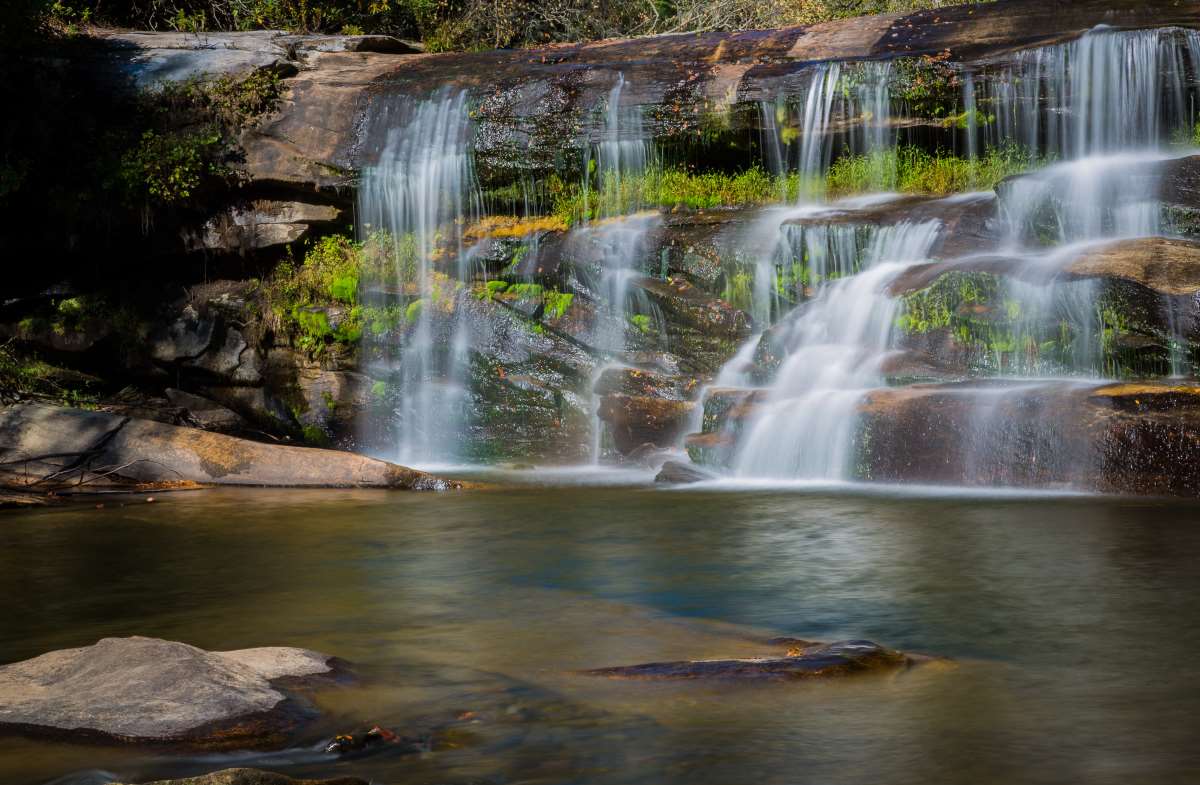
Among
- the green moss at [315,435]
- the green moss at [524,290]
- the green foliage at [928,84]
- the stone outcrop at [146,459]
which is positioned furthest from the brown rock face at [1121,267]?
the green moss at [315,435]

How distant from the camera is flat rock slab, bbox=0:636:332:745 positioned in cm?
429

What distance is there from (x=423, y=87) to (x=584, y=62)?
2.14 m

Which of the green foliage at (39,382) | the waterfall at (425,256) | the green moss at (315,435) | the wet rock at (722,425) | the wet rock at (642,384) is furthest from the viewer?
the green moss at (315,435)

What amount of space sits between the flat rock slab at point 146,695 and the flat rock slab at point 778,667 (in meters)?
1.31

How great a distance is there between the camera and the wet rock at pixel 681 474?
11.8 meters

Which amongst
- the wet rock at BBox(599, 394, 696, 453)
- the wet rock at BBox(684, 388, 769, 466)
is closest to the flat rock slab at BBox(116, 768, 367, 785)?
the wet rock at BBox(684, 388, 769, 466)

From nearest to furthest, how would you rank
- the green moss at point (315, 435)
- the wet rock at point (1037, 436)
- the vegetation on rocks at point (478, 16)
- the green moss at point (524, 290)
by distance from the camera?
the wet rock at point (1037, 436) → the green moss at point (524, 290) → the green moss at point (315, 435) → the vegetation on rocks at point (478, 16)

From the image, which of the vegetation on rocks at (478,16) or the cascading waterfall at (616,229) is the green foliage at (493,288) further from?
the vegetation on rocks at (478,16)

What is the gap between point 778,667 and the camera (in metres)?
4.98

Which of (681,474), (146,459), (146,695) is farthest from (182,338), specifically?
(146,695)

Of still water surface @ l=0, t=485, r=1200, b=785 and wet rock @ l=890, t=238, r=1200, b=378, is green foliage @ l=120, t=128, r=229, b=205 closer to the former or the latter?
still water surface @ l=0, t=485, r=1200, b=785

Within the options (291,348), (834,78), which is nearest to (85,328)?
(291,348)

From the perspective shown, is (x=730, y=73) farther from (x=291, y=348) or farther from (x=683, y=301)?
(x=291, y=348)

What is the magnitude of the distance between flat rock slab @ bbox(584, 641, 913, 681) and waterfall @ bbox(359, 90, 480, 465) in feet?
34.9
